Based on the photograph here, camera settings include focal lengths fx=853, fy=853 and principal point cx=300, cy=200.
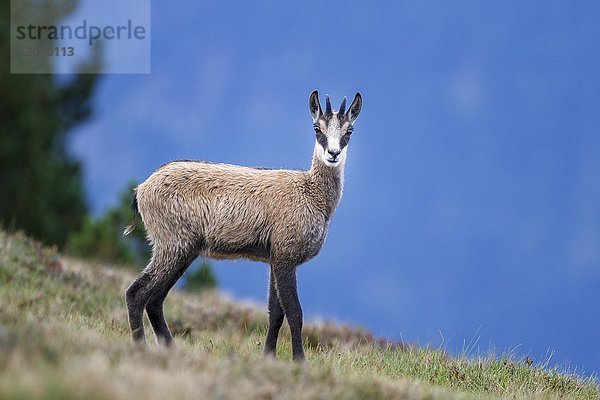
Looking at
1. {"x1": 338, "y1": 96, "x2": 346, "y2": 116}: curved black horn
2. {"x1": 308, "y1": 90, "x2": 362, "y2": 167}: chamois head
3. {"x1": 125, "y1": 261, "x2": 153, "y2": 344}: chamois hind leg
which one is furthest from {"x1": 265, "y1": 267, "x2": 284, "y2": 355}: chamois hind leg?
{"x1": 338, "y1": 96, "x2": 346, "y2": 116}: curved black horn

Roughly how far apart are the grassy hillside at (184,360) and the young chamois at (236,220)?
2.54 feet

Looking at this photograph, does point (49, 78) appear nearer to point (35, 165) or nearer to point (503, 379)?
point (35, 165)

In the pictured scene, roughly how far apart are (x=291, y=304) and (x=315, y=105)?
2.55 meters

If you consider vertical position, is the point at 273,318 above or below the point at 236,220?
below

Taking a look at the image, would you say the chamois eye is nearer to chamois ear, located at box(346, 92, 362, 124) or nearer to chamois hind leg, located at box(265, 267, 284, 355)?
chamois ear, located at box(346, 92, 362, 124)

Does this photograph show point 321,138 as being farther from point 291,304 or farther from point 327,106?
point 291,304

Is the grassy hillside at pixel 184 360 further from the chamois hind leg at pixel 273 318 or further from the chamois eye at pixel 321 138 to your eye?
the chamois eye at pixel 321 138

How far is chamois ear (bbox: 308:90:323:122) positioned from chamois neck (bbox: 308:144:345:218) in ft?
2.06

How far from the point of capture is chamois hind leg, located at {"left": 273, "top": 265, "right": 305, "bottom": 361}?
1030cm

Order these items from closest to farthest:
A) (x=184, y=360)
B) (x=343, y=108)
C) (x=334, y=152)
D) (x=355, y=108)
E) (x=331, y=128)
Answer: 1. (x=184, y=360)
2. (x=334, y=152)
3. (x=331, y=128)
4. (x=343, y=108)
5. (x=355, y=108)

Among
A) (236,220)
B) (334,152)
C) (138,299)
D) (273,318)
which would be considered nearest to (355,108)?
(334,152)

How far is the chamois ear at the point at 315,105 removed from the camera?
10836 millimetres

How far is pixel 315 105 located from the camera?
1088 cm

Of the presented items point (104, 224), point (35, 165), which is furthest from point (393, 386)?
point (35, 165)
